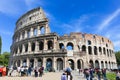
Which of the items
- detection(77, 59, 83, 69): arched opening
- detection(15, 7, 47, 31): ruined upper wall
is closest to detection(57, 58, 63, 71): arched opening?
detection(77, 59, 83, 69): arched opening

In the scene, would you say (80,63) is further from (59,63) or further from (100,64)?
(100,64)

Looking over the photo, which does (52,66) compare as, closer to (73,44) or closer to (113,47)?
(73,44)

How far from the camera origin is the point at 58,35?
38969 millimetres

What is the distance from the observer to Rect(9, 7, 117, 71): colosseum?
36.0 m

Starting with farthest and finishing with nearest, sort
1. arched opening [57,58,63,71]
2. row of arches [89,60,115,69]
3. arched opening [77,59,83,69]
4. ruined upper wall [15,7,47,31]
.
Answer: row of arches [89,60,115,69] < ruined upper wall [15,7,47,31] < arched opening [77,59,83,69] < arched opening [57,58,63,71]

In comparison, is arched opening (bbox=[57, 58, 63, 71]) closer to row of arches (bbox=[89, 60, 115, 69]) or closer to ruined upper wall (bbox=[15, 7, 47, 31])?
row of arches (bbox=[89, 60, 115, 69])

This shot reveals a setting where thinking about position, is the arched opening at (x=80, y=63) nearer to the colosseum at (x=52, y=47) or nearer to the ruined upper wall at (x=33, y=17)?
the colosseum at (x=52, y=47)

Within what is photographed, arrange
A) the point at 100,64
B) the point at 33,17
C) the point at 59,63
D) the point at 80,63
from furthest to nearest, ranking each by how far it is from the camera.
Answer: the point at 100,64 < the point at 33,17 < the point at 80,63 < the point at 59,63

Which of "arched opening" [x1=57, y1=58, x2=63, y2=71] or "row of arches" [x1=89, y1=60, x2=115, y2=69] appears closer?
"arched opening" [x1=57, y1=58, x2=63, y2=71]

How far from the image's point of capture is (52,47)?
37188 mm

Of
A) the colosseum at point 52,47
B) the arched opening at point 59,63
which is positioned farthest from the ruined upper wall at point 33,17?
the arched opening at point 59,63

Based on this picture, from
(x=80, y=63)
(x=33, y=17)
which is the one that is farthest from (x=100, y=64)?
(x=33, y=17)

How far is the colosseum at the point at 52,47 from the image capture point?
36.0 metres

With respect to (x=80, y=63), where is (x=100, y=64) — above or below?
below
